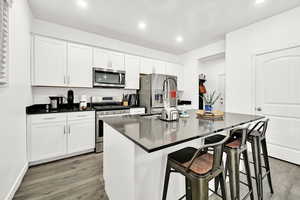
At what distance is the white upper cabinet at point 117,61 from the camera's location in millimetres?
3288

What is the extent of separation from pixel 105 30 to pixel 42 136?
2.59 m

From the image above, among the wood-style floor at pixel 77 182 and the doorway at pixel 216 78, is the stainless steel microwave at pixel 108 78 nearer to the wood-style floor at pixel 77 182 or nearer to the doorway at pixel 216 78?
the wood-style floor at pixel 77 182

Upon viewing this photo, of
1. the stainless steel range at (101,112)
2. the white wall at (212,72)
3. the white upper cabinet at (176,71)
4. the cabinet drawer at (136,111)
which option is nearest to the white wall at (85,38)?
the white upper cabinet at (176,71)

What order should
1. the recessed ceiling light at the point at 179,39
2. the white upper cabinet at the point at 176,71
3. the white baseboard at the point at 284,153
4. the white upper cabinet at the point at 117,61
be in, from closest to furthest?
the white baseboard at the point at 284,153
the white upper cabinet at the point at 117,61
the recessed ceiling light at the point at 179,39
the white upper cabinet at the point at 176,71

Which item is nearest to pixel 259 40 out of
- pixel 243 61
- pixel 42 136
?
pixel 243 61

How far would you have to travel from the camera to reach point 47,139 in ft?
7.61

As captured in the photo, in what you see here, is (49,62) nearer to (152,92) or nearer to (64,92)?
(64,92)

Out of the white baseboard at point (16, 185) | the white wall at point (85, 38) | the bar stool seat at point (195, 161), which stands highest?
the white wall at point (85, 38)

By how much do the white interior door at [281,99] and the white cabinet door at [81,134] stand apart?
362cm

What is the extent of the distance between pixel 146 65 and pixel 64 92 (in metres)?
2.27

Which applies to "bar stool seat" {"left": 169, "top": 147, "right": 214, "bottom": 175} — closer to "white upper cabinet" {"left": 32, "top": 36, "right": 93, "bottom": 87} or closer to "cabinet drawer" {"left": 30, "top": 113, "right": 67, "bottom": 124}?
"cabinet drawer" {"left": 30, "top": 113, "right": 67, "bottom": 124}

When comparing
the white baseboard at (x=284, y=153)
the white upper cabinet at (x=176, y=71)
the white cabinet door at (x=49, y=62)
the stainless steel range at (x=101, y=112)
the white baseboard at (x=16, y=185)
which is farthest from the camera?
the white upper cabinet at (x=176, y=71)

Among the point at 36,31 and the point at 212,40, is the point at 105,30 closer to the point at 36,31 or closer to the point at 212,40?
the point at 36,31

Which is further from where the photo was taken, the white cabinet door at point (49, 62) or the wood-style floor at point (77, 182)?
the white cabinet door at point (49, 62)
